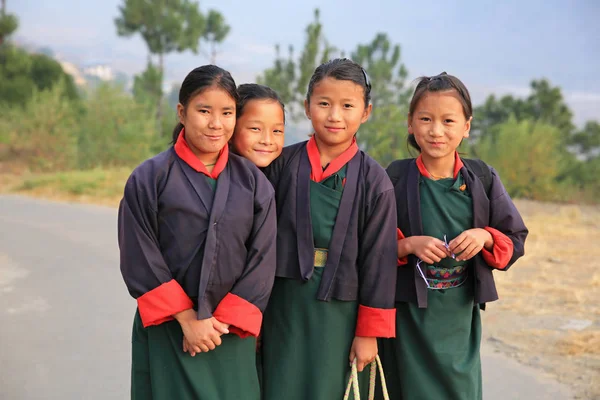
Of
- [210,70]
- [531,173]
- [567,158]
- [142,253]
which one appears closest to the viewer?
[142,253]

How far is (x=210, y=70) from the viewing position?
205cm

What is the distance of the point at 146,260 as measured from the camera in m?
1.90

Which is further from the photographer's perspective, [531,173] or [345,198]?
[531,173]

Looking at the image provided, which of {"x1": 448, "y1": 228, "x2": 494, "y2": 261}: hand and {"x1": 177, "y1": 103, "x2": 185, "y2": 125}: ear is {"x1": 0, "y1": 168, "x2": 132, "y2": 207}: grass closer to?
{"x1": 177, "y1": 103, "x2": 185, "y2": 125}: ear

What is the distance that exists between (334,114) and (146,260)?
803 mm

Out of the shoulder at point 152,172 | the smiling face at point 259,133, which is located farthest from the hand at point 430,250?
the shoulder at point 152,172

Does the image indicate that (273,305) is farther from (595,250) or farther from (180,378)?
(595,250)

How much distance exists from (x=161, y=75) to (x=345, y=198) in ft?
57.4

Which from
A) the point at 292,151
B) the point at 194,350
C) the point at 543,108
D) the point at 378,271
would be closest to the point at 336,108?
the point at 292,151

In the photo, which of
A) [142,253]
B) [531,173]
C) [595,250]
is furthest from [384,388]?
[531,173]

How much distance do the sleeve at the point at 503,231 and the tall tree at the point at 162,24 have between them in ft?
57.6

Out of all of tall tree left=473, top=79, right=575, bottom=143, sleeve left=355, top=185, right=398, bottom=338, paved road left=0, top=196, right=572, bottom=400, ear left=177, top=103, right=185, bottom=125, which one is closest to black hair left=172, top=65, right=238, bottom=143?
ear left=177, top=103, right=185, bottom=125

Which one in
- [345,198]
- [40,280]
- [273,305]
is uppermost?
[345,198]

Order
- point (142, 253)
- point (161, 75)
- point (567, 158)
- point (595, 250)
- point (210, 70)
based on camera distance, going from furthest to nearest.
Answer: point (161, 75) < point (567, 158) < point (595, 250) < point (210, 70) < point (142, 253)
